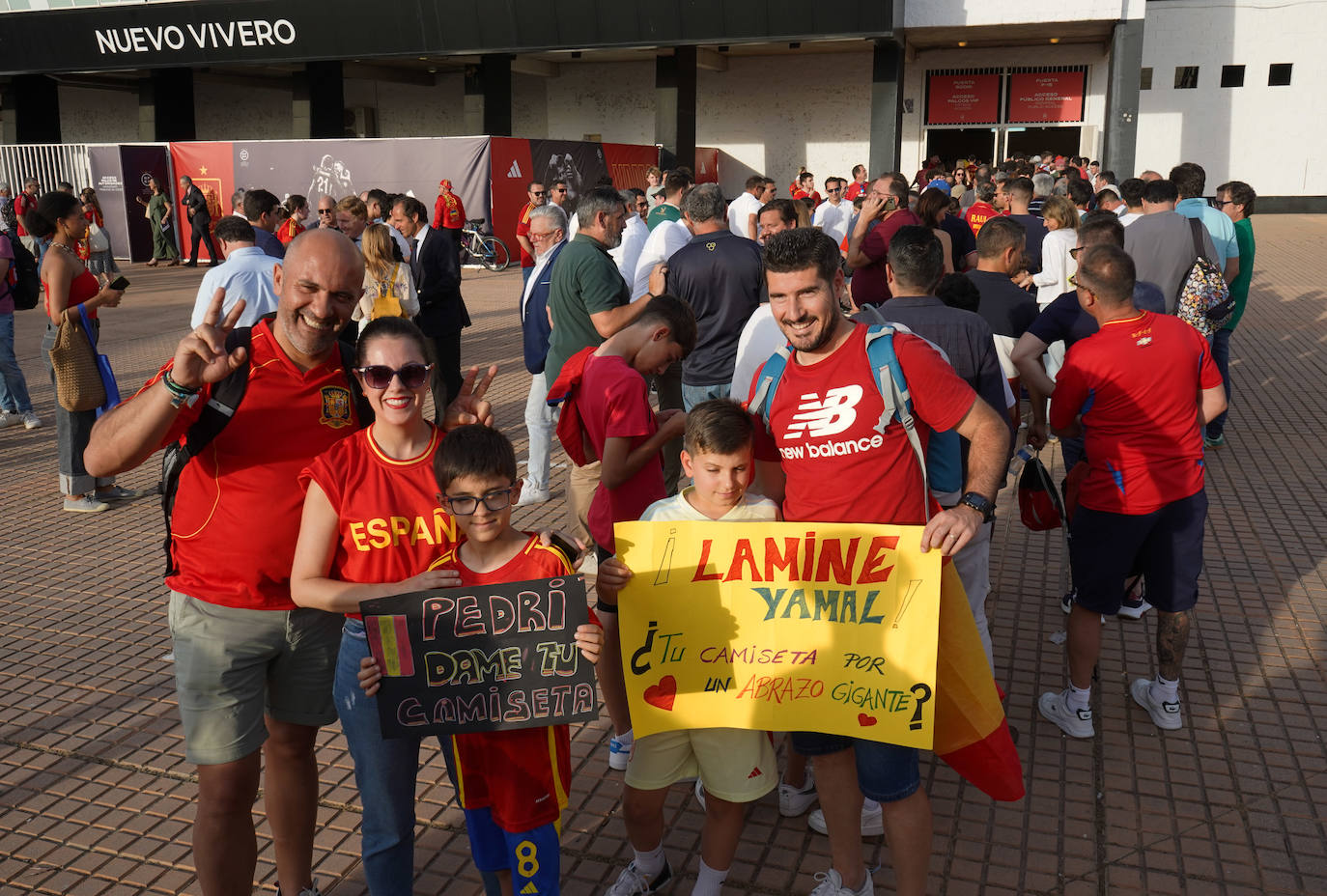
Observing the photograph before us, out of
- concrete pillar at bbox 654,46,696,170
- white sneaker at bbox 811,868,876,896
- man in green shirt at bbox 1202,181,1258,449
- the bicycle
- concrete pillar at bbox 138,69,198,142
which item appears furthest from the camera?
concrete pillar at bbox 138,69,198,142

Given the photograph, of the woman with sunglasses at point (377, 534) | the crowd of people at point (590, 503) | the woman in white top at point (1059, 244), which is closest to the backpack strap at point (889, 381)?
the crowd of people at point (590, 503)

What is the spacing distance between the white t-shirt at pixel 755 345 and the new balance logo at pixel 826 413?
1.76 meters

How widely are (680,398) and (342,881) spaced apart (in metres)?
3.79

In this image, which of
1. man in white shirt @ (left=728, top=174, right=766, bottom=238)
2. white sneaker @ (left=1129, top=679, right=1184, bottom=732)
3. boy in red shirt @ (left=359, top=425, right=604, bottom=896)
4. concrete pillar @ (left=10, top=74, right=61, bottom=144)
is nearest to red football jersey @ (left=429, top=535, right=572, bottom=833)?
boy in red shirt @ (left=359, top=425, right=604, bottom=896)

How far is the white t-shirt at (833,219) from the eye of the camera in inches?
538

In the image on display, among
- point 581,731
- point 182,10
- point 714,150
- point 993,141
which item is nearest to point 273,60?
point 182,10

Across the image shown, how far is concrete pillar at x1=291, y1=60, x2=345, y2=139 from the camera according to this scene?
29531mm

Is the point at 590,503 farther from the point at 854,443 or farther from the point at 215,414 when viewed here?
the point at 215,414

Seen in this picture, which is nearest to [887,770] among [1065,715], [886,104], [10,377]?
[1065,715]

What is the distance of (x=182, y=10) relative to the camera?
27688 mm

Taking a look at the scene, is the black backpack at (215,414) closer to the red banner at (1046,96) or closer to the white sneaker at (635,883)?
the white sneaker at (635,883)

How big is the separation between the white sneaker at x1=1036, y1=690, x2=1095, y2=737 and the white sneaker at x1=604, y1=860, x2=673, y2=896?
1.91 meters

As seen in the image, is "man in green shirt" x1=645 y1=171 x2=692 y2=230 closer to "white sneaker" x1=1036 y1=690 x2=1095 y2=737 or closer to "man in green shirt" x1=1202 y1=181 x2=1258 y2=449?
"man in green shirt" x1=1202 y1=181 x2=1258 y2=449

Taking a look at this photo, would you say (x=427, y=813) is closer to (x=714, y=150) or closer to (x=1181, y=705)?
(x=1181, y=705)
